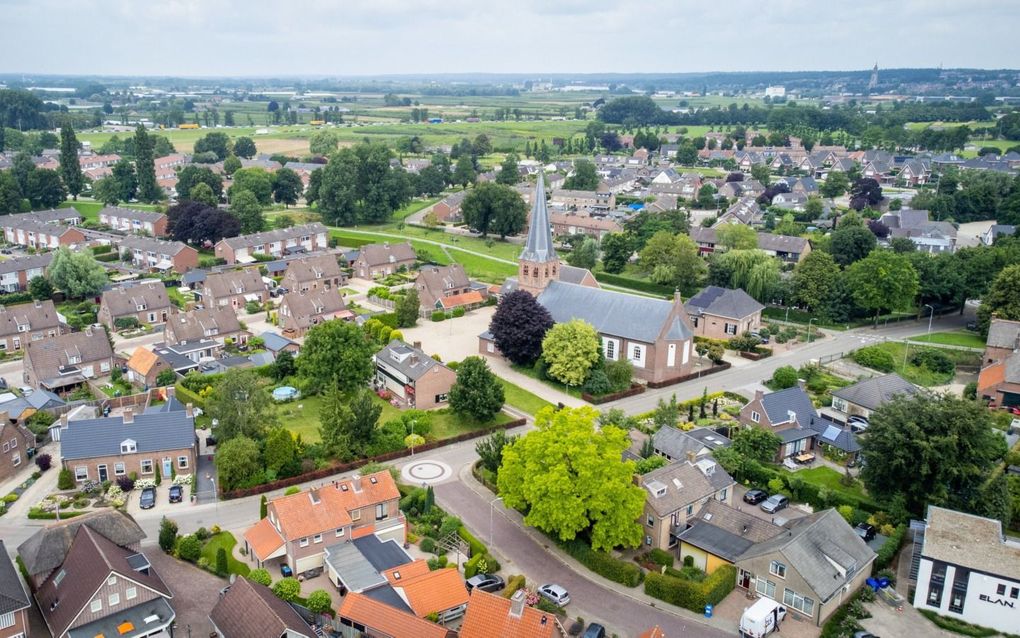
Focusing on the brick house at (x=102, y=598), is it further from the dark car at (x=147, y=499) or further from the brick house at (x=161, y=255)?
the brick house at (x=161, y=255)

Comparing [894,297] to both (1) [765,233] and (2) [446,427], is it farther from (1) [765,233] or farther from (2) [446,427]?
(2) [446,427]

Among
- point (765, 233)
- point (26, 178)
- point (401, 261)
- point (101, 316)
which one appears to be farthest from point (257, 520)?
point (26, 178)

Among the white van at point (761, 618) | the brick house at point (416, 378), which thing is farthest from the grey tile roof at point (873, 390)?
the brick house at point (416, 378)

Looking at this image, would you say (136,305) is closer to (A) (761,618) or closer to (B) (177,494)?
(B) (177,494)

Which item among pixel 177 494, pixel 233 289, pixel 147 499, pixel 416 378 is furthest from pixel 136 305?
pixel 177 494

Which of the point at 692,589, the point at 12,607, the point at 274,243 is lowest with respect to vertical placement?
the point at 692,589

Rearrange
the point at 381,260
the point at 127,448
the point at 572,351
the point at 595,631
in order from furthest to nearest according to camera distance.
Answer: the point at 381,260 < the point at 572,351 < the point at 127,448 < the point at 595,631

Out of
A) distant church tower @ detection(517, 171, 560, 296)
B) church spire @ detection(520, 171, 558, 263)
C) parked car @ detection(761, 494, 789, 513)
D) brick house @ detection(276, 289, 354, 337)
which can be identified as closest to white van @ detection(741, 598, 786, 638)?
parked car @ detection(761, 494, 789, 513)
